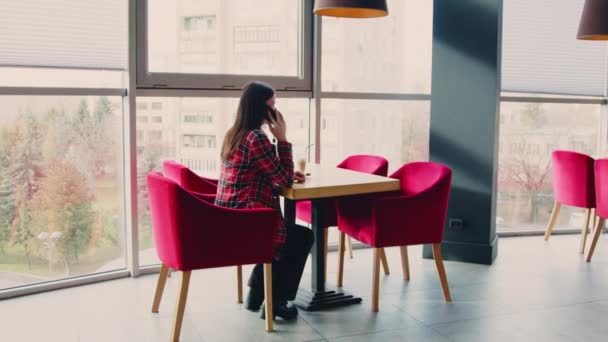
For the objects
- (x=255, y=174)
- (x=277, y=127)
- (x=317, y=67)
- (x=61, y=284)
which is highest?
(x=317, y=67)

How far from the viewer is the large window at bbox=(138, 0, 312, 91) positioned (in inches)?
190

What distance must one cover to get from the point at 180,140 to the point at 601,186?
10.9 ft

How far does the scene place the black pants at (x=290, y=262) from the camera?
3.79 meters

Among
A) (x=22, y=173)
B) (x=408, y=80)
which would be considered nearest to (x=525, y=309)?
(x=408, y=80)

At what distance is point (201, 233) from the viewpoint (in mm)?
3363

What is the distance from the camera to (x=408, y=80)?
5.75 metres

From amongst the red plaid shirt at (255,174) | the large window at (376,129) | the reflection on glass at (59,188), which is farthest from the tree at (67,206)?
the large window at (376,129)

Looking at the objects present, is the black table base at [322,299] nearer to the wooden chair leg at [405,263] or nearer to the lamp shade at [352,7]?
the wooden chair leg at [405,263]

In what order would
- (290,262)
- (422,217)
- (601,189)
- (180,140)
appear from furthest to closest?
(601,189) < (180,140) < (422,217) < (290,262)

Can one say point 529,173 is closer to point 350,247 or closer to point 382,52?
point 382,52

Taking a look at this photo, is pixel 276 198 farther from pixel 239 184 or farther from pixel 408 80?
pixel 408 80

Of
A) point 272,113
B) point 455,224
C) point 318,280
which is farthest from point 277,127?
point 455,224

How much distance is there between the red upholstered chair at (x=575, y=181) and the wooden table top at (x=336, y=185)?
2.43m

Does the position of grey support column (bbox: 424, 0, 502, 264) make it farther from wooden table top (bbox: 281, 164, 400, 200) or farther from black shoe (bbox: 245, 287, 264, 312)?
black shoe (bbox: 245, 287, 264, 312)
